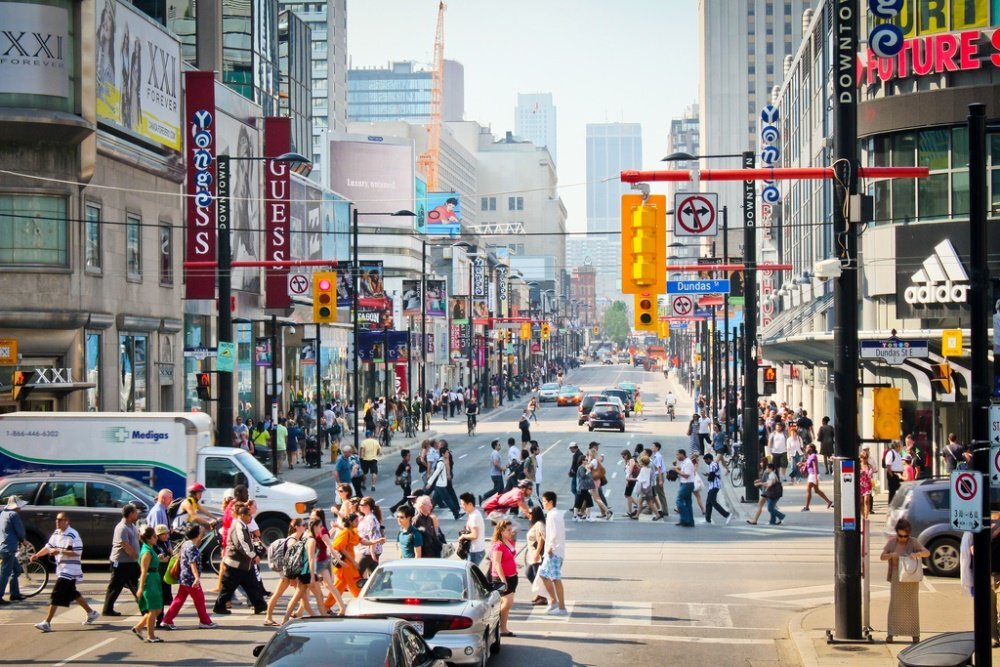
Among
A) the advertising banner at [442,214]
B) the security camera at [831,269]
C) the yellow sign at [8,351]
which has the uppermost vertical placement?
the advertising banner at [442,214]

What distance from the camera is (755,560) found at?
24.9m

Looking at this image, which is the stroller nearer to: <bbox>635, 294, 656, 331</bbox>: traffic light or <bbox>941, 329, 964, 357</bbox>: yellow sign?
<bbox>635, 294, 656, 331</bbox>: traffic light

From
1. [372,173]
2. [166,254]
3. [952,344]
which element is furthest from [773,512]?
[372,173]

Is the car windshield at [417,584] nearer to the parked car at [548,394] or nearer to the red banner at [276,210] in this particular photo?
the red banner at [276,210]

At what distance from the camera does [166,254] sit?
142 feet

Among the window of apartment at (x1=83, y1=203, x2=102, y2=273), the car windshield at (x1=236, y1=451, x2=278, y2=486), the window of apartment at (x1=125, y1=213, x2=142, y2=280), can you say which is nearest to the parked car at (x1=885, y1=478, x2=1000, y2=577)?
the car windshield at (x1=236, y1=451, x2=278, y2=486)

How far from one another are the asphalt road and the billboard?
88.4 meters

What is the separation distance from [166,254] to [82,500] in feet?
69.4

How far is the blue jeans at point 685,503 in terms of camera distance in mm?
30031

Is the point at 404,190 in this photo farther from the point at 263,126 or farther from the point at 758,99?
the point at 758,99

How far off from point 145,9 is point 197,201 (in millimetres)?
25895

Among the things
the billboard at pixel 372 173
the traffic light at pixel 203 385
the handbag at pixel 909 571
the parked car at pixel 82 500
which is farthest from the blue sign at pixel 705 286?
the billboard at pixel 372 173

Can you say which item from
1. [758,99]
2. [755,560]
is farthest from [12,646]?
[758,99]

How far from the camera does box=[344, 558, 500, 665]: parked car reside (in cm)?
1441
